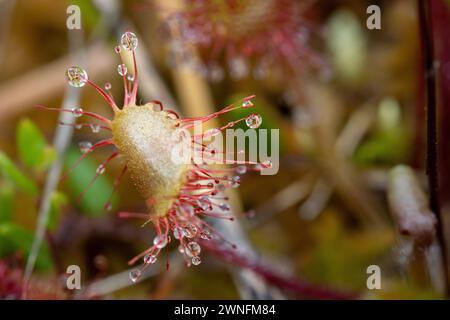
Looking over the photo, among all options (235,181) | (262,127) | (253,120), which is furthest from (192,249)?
(262,127)

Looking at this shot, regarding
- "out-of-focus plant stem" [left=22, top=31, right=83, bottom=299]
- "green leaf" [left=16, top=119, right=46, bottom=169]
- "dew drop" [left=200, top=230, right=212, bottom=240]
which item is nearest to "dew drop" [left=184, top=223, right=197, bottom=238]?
"dew drop" [left=200, top=230, right=212, bottom=240]

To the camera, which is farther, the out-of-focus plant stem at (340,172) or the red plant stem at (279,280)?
the out-of-focus plant stem at (340,172)

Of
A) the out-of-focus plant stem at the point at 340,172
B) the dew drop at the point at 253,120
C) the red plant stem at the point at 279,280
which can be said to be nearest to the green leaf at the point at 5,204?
the red plant stem at the point at 279,280

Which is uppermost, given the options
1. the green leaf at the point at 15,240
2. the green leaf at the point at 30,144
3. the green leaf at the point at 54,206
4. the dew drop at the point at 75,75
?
the green leaf at the point at 30,144

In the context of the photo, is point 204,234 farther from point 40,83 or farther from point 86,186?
point 40,83

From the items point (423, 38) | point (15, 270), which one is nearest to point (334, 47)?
point (423, 38)

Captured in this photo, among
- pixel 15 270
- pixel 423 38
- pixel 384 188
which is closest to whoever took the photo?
pixel 423 38

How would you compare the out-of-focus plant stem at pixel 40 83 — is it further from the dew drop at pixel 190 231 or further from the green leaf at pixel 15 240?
the dew drop at pixel 190 231
